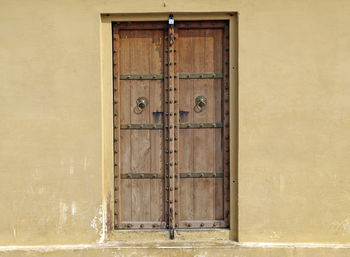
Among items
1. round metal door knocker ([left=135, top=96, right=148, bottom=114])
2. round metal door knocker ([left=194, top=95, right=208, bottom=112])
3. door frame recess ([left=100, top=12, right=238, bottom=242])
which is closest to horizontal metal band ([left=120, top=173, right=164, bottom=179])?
door frame recess ([left=100, top=12, right=238, bottom=242])

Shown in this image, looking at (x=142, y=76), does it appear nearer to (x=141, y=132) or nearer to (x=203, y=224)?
(x=141, y=132)

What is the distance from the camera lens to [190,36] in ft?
15.3

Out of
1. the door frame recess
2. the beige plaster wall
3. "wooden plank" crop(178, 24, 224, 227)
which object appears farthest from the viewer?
"wooden plank" crop(178, 24, 224, 227)

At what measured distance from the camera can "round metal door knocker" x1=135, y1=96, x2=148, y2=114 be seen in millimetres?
4633

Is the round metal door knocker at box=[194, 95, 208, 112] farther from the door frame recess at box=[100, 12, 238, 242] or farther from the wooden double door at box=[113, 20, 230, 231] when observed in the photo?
the door frame recess at box=[100, 12, 238, 242]

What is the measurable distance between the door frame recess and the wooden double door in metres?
0.07

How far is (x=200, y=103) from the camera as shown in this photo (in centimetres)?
463

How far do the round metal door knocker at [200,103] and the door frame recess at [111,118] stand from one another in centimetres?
25

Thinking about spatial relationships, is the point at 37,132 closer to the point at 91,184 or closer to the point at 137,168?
the point at 91,184
